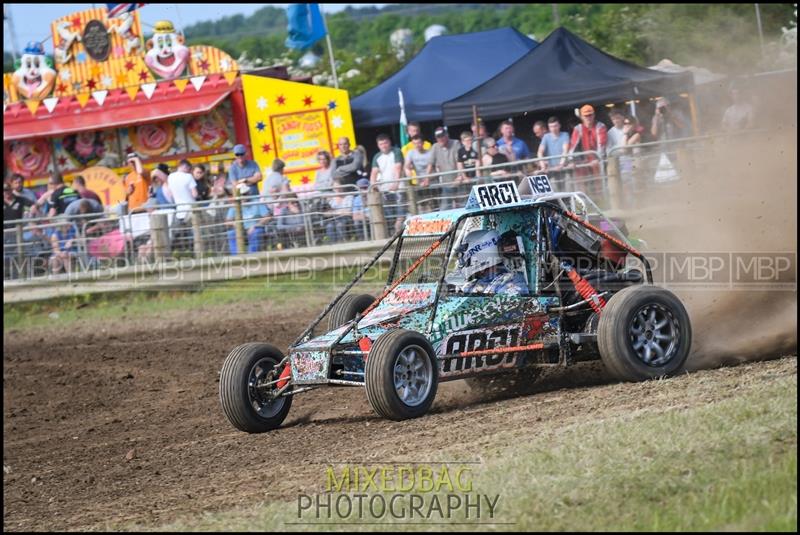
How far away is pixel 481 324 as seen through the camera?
8.43 m

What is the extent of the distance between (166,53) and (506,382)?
1359 centimetres

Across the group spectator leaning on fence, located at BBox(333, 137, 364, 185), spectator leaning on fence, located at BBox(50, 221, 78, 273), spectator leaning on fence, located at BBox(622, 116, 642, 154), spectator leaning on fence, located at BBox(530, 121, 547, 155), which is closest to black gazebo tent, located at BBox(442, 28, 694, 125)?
spectator leaning on fence, located at BBox(530, 121, 547, 155)

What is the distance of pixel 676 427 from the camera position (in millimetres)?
6113

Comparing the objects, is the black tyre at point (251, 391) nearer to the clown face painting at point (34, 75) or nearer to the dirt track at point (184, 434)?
the dirt track at point (184, 434)

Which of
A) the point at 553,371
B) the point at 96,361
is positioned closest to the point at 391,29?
the point at 96,361

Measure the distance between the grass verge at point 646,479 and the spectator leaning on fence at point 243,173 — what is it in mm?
11798

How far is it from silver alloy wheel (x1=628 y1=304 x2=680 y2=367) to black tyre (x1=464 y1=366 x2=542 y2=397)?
1049 mm

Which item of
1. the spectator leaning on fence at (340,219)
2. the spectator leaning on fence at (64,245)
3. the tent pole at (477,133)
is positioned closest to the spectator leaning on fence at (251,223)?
the spectator leaning on fence at (340,219)

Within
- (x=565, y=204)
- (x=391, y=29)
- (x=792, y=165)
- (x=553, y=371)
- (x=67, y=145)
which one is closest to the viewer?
(x=553, y=371)

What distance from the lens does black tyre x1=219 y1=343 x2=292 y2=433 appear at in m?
8.37

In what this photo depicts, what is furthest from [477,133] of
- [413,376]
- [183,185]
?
[413,376]

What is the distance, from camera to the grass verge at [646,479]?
4898 mm

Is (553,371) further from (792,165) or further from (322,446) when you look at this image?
(792,165)

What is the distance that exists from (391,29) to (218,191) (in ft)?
110
